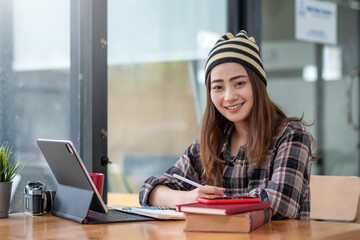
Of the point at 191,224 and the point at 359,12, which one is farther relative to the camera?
the point at 359,12

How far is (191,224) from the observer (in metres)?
1.51

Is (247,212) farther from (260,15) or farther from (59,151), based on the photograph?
(260,15)

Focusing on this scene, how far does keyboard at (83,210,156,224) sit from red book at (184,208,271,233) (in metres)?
0.26

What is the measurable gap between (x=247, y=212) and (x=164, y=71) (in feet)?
6.34

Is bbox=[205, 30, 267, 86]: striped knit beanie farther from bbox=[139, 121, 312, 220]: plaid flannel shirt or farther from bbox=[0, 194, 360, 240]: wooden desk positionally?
bbox=[0, 194, 360, 240]: wooden desk

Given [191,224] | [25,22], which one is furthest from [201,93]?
[191,224]

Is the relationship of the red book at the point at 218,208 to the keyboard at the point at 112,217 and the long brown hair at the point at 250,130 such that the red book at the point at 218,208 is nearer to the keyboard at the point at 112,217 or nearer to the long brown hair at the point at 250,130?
the keyboard at the point at 112,217

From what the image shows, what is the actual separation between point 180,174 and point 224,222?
705 millimetres

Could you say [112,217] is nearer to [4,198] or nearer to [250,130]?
[4,198]

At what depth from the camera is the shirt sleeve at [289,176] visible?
68.6 inches

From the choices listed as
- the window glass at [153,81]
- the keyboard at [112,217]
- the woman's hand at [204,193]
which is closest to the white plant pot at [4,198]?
the keyboard at [112,217]

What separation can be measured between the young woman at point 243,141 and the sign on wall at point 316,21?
213cm

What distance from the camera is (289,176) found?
5.90ft

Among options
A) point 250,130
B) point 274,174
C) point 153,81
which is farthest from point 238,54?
point 153,81
